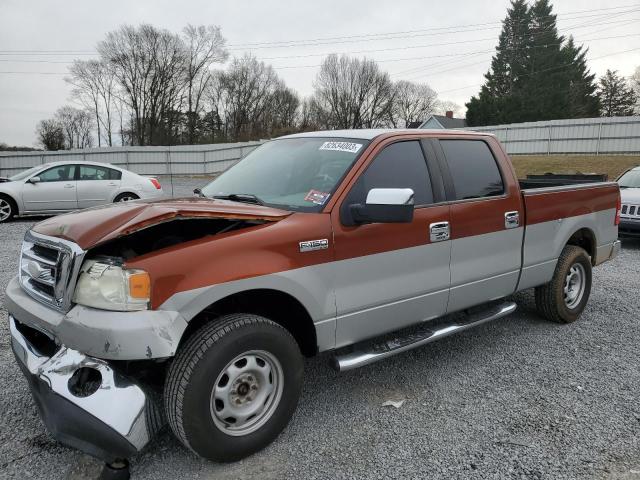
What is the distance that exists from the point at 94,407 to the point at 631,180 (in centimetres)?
1062

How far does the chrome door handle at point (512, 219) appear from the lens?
13.5ft

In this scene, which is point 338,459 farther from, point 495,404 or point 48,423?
point 48,423

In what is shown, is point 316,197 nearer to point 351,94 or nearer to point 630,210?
point 630,210

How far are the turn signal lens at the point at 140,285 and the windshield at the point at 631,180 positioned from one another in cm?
1002

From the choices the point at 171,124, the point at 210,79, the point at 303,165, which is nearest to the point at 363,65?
the point at 210,79

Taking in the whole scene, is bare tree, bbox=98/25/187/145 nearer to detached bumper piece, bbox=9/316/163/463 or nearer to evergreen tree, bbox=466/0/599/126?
evergreen tree, bbox=466/0/599/126

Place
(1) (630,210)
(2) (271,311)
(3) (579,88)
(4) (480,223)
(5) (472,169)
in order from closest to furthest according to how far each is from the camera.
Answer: (2) (271,311) → (4) (480,223) → (5) (472,169) → (1) (630,210) → (3) (579,88)

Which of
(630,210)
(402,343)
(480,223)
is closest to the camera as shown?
(402,343)

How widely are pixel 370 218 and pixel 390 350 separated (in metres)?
0.93

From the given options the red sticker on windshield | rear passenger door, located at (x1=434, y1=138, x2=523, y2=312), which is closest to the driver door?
the red sticker on windshield

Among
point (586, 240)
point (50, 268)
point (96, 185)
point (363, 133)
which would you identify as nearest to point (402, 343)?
point (363, 133)

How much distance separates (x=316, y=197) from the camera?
10.4ft

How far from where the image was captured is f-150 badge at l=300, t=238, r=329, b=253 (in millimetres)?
2887

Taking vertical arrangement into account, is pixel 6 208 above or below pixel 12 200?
below
